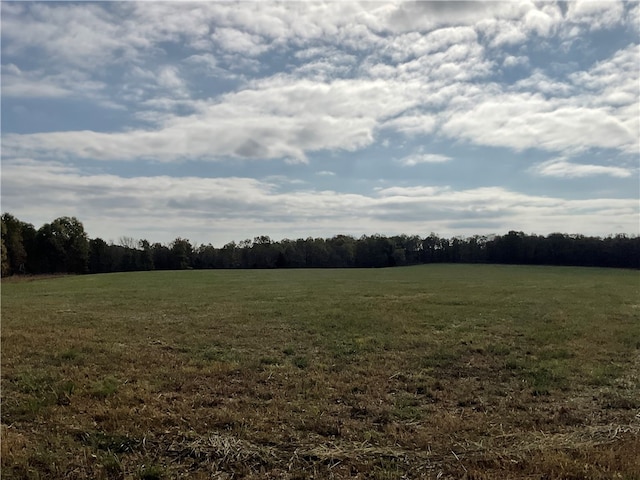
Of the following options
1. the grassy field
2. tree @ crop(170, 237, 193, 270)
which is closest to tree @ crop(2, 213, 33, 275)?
tree @ crop(170, 237, 193, 270)

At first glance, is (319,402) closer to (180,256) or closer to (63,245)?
(63,245)

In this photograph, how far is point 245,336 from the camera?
16.2 meters

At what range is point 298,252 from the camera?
123812 mm

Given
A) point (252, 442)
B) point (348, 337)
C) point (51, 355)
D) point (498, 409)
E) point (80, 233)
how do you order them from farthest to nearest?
point (80, 233) → point (348, 337) → point (51, 355) → point (498, 409) → point (252, 442)

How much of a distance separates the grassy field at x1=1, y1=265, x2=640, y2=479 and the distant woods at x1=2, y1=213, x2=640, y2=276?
80885 millimetres

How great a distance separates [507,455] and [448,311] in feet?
58.4

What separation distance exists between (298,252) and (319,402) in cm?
11537

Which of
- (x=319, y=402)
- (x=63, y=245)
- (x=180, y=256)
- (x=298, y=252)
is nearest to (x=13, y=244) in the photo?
(x=63, y=245)

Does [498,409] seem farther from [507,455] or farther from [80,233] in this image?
[80,233]

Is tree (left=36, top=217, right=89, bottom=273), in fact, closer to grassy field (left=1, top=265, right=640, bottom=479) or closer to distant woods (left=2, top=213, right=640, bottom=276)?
distant woods (left=2, top=213, right=640, bottom=276)

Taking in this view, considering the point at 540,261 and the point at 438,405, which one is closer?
the point at 438,405

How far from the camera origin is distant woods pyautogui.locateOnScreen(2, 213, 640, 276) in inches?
3588

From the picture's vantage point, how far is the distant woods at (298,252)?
91.1 meters

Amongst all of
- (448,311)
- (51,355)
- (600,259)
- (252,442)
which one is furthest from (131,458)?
(600,259)
